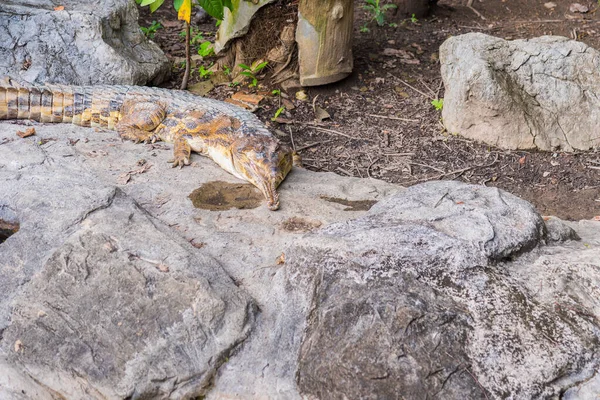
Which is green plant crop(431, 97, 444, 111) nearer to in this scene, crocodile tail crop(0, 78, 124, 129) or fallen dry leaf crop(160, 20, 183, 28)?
crocodile tail crop(0, 78, 124, 129)

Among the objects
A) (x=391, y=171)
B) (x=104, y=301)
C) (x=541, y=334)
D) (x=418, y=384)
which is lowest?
(x=391, y=171)

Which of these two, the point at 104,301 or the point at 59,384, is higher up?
the point at 104,301

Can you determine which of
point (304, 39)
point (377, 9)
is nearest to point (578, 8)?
point (377, 9)

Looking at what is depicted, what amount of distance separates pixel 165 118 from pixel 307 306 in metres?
2.79

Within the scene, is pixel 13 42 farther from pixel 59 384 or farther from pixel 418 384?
pixel 418 384

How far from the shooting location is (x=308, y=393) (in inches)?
95.7

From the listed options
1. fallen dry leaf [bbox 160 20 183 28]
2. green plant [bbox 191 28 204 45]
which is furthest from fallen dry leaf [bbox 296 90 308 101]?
fallen dry leaf [bbox 160 20 183 28]

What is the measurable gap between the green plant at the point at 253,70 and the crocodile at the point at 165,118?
0.88 m

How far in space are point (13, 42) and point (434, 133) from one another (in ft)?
12.0

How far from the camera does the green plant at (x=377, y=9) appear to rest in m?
7.04

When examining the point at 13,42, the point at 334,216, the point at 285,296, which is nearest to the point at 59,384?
the point at 285,296

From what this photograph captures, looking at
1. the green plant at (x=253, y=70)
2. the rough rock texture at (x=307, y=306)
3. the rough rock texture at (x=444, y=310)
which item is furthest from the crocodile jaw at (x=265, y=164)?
the green plant at (x=253, y=70)

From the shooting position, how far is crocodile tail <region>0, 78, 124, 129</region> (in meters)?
4.79

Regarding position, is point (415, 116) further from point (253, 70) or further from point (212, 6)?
point (212, 6)
